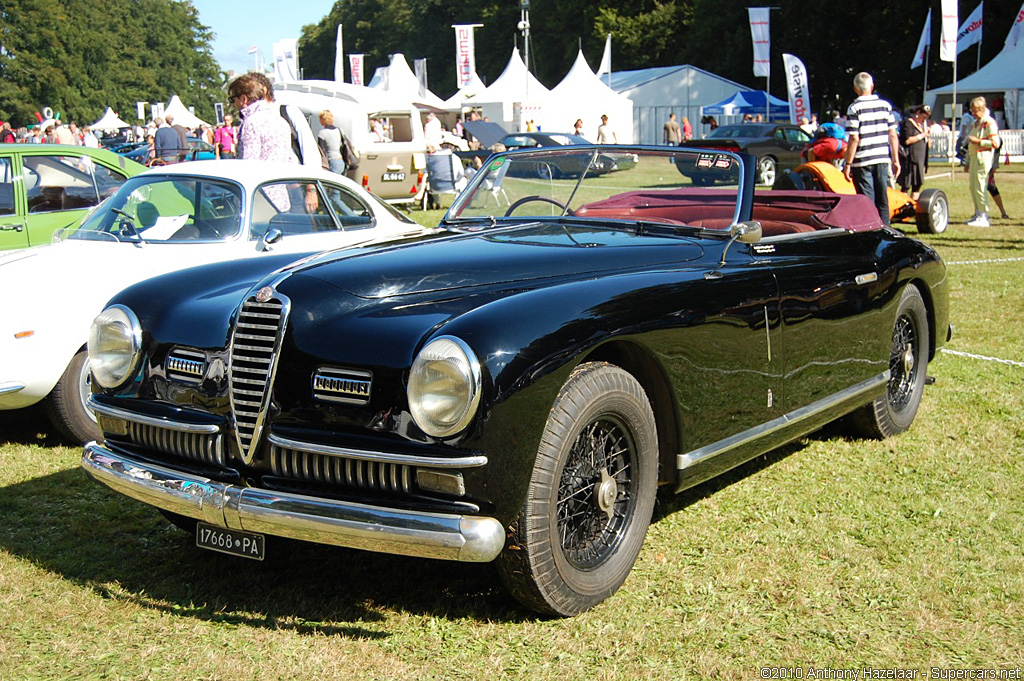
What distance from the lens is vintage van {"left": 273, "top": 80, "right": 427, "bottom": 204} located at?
20.4 meters

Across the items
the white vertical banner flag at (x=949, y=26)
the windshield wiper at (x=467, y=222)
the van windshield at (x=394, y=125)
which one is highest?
the white vertical banner flag at (x=949, y=26)

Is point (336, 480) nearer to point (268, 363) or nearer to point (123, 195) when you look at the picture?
point (268, 363)

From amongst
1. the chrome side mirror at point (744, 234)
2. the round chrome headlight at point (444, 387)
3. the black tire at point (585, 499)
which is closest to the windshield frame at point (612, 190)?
the chrome side mirror at point (744, 234)

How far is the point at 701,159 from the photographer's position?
487cm

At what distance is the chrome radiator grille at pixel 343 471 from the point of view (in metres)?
3.15

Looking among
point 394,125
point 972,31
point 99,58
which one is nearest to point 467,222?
point 394,125

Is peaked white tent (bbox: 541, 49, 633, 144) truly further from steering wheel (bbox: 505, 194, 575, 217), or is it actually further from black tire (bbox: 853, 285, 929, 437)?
steering wheel (bbox: 505, 194, 575, 217)

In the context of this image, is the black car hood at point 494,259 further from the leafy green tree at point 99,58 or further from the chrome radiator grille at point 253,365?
the leafy green tree at point 99,58

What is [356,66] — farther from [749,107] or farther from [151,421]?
[151,421]

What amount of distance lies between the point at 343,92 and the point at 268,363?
22226 millimetres

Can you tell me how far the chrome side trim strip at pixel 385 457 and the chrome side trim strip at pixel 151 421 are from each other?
1.14 feet

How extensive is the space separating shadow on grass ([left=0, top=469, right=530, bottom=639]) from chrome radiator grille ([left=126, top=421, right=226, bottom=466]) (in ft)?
1.83

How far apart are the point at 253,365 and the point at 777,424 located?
2.20 metres

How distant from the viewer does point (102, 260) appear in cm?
612
